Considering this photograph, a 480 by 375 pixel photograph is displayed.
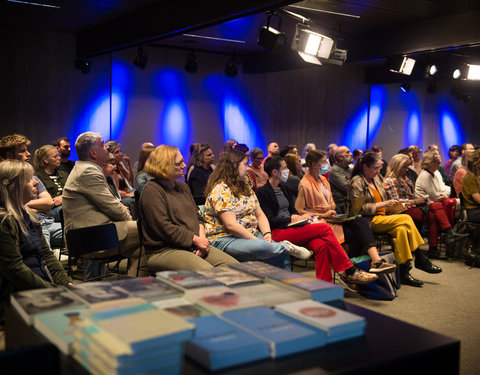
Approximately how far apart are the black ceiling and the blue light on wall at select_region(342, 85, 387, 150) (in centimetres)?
426

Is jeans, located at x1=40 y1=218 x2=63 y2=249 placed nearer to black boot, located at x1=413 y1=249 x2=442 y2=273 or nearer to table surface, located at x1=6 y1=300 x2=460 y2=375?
table surface, located at x1=6 y1=300 x2=460 y2=375

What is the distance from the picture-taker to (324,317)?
1611 millimetres

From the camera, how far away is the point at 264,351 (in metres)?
1.42

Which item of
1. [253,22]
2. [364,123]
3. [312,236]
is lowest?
[312,236]

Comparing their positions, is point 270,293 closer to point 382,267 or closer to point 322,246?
point 322,246

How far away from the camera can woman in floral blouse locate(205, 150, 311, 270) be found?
438cm

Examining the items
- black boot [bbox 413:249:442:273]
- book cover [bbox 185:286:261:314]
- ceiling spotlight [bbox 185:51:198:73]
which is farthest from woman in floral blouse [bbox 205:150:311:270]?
ceiling spotlight [bbox 185:51:198:73]

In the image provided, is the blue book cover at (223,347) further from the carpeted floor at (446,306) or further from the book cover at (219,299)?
the carpeted floor at (446,306)

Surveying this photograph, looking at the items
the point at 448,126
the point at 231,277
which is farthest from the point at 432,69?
the point at 231,277

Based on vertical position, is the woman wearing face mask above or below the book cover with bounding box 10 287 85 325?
below

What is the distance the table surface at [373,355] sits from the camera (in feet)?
4.54

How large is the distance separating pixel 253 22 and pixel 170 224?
520cm

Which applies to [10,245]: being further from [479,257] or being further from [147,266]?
[479,257]

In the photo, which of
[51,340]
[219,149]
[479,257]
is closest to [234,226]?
[51,340]
